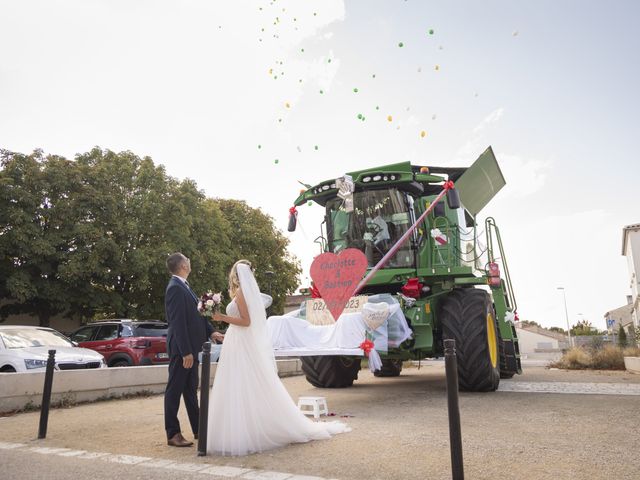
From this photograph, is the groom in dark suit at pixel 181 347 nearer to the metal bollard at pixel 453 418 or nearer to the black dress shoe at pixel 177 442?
the black dress shoe at pixel 177 442

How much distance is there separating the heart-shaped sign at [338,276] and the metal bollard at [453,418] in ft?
13.1

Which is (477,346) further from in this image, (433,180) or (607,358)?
(607,358)

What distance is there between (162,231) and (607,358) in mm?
19112

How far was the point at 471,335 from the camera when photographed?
776 cm

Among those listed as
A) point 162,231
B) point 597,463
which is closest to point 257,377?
point 597,463

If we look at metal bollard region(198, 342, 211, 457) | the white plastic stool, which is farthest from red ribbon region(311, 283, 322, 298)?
metal bollard region(198, 342, 211, 457)

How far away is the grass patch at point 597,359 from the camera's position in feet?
47.6

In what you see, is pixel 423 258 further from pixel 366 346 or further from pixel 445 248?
pixel 366 346

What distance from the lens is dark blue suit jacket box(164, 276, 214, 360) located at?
16.6 ft

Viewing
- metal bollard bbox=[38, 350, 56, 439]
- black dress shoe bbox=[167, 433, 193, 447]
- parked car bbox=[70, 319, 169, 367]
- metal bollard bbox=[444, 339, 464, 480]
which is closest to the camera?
metal bollard bbox=[444, 339, 464, 480]

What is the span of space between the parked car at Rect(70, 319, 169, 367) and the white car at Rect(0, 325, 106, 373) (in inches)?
69.8

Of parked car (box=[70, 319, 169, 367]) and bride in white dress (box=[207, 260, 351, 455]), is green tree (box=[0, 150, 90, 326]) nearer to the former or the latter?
parked car (box=[70, 319, 169, 367])

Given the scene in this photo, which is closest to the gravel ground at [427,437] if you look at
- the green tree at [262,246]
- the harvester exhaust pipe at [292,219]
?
the harvester exhaust pipe at [292,219]

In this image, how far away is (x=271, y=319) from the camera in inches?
310
